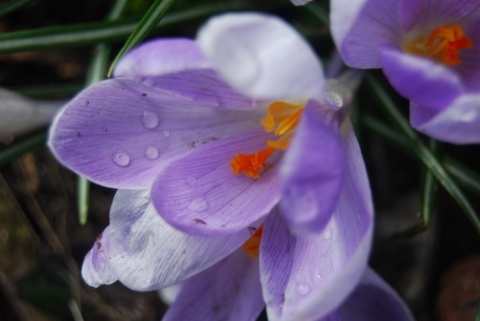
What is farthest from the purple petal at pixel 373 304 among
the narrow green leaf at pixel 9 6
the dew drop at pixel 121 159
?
the narrow green leaf at pixel 9 6

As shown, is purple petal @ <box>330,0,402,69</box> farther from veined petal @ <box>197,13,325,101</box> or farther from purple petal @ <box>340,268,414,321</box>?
purple petal @ <box>340,268,414,321</box>

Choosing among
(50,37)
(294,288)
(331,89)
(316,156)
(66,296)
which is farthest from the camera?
(66,296)

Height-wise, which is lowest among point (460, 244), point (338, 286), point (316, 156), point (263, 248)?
point (460, 244)

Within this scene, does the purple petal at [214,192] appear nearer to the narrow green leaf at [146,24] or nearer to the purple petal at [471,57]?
the narrow green leaf at [146,24]

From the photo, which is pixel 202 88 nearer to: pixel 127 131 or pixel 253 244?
pixel 127 131

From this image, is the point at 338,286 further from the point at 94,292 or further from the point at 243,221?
the point at 94,292

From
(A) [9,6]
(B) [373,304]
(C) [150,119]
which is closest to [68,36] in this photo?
(A) [9,6]

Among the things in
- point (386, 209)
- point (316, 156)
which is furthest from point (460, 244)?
point (316, 156)
